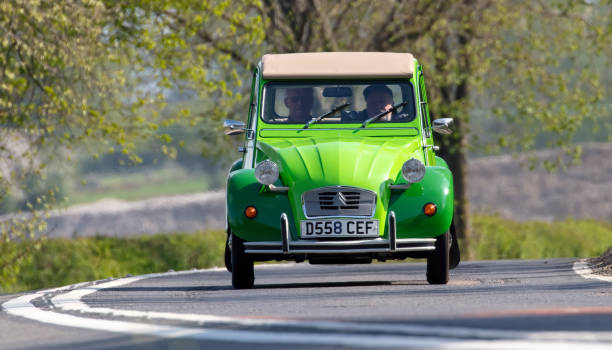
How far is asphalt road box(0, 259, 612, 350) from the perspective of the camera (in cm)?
620

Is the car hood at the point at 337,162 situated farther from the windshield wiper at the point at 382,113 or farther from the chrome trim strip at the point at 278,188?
the windshield wiper at the point at 382,113

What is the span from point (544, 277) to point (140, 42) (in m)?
10.2

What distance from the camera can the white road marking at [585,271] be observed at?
1174 cm

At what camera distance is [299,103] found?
12523 millimetres

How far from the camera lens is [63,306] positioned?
31.0 ft

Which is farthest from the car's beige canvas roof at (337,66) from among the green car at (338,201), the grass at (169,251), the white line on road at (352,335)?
the grass at (169,251)

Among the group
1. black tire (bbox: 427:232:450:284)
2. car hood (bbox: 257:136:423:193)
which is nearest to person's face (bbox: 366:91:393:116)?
car hood (bbox: 257:136:423:193)

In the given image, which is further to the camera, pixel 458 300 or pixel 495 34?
pixel 495 34

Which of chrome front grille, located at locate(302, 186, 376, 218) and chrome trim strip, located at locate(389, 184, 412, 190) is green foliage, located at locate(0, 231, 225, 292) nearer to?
chrome front grille, located at locate(302, 186, 376, 218)

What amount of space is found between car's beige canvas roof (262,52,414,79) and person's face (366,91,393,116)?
20cm

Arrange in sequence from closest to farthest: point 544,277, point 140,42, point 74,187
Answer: point 544,277
point 140,42
point 74,187

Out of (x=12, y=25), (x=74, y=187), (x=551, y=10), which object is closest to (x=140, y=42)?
(x=12, y=25)

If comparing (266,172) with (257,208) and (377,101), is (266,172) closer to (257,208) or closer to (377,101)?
(257,208)

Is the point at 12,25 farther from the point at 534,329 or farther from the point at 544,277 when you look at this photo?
the point at 534,329
